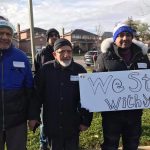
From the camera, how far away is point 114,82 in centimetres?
492

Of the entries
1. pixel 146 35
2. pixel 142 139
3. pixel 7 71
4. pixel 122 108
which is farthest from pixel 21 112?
pixel 146 35

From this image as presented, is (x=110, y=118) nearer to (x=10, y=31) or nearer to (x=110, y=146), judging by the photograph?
(x=110, y=146)

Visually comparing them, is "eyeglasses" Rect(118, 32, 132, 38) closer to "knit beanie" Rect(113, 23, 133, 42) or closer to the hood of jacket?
"knit beanie" Rect(113, 23, 133, 42)

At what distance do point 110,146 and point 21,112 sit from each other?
1.27 m

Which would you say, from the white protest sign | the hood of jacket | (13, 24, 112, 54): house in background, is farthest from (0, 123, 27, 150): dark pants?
(13, 24, 112, 54): house in background

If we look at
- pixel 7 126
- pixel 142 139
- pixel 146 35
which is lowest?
pixel 142 139

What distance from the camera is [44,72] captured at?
15.5 ft

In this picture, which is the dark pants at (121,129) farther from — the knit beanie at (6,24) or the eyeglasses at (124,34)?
the knit beanie at (6,24)

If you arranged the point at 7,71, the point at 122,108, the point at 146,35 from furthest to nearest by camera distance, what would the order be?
1. the point at 146,35
2. the point at 122,108
3. the point at 7,71

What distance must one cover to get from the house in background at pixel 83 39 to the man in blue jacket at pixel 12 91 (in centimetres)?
7882

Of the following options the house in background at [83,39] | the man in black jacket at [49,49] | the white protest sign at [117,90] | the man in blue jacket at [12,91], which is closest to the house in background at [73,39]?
the house in background at [83,39]

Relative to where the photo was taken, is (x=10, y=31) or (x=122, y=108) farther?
(x=122, y=108)

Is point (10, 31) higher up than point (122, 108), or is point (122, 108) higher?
point (10, 31)

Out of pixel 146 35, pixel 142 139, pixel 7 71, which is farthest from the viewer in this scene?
pixel 146 35
